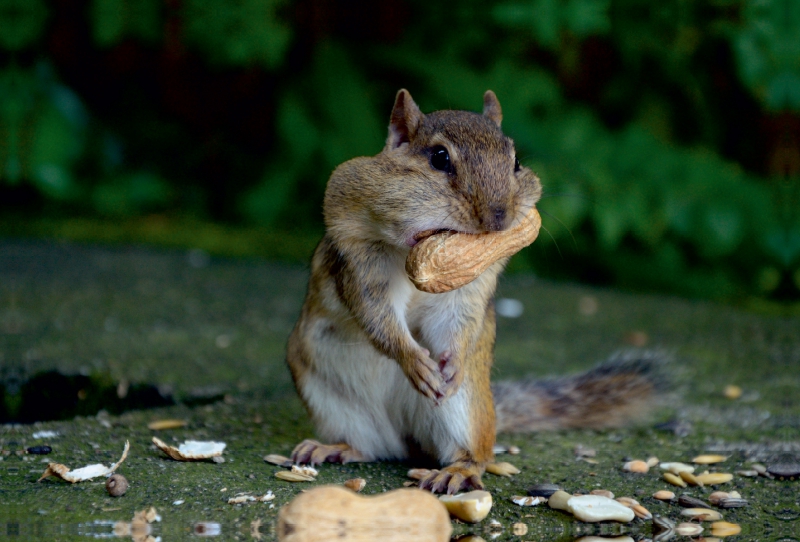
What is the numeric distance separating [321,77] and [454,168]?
3.14 meters

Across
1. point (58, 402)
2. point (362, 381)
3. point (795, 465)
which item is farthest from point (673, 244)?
point (58, 402)

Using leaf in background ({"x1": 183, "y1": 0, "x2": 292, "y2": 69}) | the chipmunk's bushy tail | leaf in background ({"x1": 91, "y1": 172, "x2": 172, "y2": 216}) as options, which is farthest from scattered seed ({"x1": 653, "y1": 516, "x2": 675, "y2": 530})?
leaf in background ({"x1": 91, "y1": 172, "x2": 172, "y2": 216})

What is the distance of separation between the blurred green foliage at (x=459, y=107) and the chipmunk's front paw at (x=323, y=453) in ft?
8.10

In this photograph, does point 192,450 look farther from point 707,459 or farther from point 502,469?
point 707,459

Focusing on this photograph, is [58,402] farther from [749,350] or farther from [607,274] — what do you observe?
[607,274]

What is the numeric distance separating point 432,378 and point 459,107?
2.91m

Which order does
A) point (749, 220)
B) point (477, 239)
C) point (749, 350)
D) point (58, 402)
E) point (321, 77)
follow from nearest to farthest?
point (477, 239)
point (58, 402)
point (749, 350)
point (749, 220)
point (321, 77)

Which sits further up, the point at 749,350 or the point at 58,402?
the point at 749,350

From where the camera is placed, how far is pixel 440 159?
88.6 inches

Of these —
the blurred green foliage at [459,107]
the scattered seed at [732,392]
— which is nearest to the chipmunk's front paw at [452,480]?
the scattered seed at [732,392]

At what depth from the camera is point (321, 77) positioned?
518cm

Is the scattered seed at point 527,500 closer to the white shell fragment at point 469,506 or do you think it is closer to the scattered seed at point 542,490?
the scattered seed at point 542,490

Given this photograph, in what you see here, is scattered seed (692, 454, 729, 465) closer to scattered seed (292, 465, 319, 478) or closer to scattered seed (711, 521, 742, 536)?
scattered seed (711, 521, 742, 536)

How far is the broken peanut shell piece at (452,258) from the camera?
85.0 inches
